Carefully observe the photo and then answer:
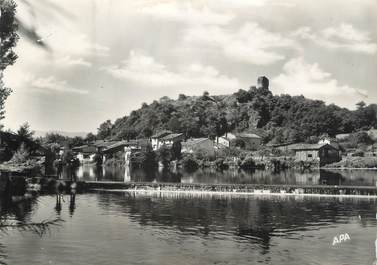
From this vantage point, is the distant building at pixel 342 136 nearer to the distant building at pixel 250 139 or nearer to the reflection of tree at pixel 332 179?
the distant building at pixel 250 139

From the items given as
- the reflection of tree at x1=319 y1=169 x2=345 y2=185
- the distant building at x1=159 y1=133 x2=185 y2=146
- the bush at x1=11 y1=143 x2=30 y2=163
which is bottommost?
the reflection of tree at x1=319 y1=169 x2=345 y2=185

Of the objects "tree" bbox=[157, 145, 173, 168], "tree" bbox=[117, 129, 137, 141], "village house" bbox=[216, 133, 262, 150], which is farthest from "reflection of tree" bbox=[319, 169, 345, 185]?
"tree" bbox=[117, 129, 137, 141]

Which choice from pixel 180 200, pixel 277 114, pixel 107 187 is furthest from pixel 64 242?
pixel 277 114

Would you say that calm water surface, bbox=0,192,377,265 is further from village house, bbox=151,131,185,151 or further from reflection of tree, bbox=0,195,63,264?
village house, bbox=151,131,185,151

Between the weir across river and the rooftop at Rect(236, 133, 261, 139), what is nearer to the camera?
the weir across river

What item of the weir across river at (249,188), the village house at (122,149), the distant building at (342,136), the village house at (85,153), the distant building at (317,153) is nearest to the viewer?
the weir across river at (249,188)

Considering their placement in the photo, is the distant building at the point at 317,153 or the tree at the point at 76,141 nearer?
the distant building at the point at 317,153

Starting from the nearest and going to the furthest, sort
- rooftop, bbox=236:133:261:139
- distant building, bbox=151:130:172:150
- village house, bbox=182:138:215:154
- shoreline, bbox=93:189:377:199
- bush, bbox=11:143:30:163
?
1. bush, bbox=11:143:30:163
2. shoreline, bbox=93:189:377:199
3. village house, bbox=182:138:215:154
4. distant building, bbox=151:130:172:150
5. rooftop, bbox=236:133:261:139

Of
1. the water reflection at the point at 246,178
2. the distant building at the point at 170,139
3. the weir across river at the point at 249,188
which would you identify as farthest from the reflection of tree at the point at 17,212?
the distant building at the point at 170,139
